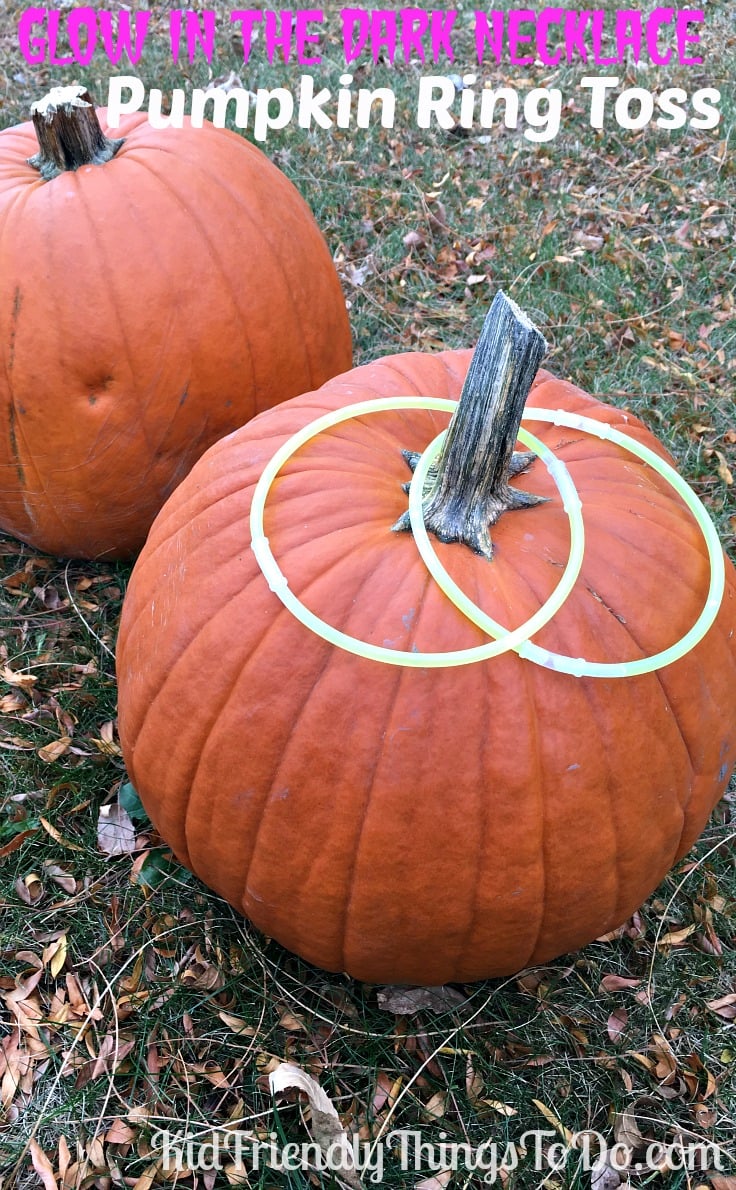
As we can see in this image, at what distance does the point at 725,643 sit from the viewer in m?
2.08

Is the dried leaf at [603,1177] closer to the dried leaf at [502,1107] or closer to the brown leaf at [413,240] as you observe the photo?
the dried leaf at [502,1107]

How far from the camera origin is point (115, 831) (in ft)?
8.82

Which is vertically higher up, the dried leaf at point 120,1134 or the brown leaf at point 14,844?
the brown leaf at point 14,844

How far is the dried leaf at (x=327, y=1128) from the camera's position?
2.07 m

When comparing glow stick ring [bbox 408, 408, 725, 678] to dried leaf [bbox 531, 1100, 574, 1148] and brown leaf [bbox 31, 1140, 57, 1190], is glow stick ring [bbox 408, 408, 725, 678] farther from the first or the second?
brown leaf [bbox 31, 1140, 57, 1190]

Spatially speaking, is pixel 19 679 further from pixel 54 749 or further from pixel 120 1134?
pixel 120 1134

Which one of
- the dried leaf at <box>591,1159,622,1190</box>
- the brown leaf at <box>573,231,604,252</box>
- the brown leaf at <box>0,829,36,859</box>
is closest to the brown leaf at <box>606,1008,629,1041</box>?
the dried leaf at <box>591,1159,622,1190</box>

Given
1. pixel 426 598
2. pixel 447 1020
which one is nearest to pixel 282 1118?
pixel 447 1020

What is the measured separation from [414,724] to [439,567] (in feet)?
1.05

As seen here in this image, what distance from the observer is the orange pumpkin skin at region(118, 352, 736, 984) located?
1.82 meters

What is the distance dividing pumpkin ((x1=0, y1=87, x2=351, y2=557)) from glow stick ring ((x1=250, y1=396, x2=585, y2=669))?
2.51ft

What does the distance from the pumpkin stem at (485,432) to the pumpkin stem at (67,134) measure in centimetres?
160

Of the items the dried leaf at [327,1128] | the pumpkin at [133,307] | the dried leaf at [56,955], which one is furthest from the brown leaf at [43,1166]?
the pumpkin at [133,307]

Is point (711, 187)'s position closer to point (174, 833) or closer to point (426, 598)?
point (426, 598)
